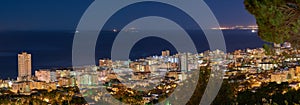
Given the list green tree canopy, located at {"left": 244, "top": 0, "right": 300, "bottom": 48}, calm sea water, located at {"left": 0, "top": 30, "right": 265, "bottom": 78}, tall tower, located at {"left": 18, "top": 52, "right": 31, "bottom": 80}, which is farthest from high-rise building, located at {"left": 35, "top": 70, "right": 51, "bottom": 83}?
green tree canopy, located at {"left": 244, "top": 0, "right": 300, "bottom": 48}

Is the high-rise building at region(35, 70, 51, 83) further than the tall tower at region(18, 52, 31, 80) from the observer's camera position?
No

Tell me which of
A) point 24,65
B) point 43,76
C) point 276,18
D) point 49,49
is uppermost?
point 49,49

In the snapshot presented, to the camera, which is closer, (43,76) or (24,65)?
(43,76)

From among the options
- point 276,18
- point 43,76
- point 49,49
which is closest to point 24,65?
point 43,76

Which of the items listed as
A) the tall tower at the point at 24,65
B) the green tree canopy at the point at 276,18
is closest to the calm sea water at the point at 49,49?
the tall tower at the point at 24,65

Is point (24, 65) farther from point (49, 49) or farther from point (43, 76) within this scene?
point (49, 49)

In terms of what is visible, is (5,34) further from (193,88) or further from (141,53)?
(193,88)

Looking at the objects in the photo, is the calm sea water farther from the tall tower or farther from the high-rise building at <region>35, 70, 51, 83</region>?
the high-rise building at <region>35, 70, 51, 83</region>

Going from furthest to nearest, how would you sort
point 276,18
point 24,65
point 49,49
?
point 49,49 → point 24,65 → point 276,18

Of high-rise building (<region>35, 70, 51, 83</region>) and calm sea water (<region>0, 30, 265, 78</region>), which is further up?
calm sea water (<region>0, 30, 265, 78</region>)

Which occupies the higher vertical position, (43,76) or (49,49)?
(49,49)

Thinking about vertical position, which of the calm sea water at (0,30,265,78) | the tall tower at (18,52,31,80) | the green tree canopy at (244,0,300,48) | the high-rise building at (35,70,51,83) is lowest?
the green tree canopy at (244,0,300,48)

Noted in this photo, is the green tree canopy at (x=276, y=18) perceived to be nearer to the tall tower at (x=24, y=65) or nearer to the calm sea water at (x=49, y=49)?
the calm sea water at (x=49, y=49)
